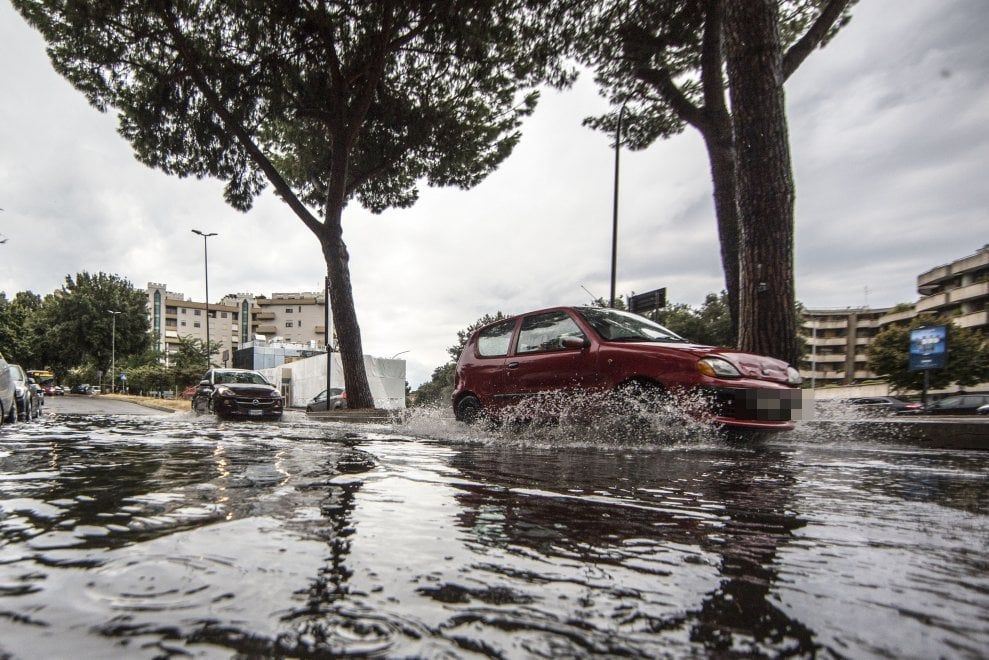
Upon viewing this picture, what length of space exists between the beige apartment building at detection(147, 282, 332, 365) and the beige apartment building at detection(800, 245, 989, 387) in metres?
81.2

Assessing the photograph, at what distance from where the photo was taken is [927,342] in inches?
694

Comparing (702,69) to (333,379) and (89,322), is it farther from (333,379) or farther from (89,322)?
(89,322)

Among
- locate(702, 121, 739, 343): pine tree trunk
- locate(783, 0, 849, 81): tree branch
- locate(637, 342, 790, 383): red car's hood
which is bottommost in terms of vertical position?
locate(637, 342, 790, 383): red car's hood

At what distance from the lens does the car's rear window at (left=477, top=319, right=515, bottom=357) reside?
7359 mm

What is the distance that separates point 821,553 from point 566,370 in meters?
4.78

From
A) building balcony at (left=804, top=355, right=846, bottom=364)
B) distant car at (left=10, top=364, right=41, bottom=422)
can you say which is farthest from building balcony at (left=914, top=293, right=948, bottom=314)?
distant car at (left=10, top=364, right=41, bottom=422)

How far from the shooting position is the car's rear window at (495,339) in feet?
24.1

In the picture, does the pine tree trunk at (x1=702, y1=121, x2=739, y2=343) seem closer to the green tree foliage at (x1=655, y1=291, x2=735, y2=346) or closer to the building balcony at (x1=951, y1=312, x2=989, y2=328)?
the green tree foliage at (x1=655, y1=291, x2=735, y2=346)

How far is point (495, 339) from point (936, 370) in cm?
3592

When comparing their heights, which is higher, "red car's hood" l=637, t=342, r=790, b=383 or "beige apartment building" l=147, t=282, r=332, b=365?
"beige apartment building" l=147, t=282, r=332, b=365

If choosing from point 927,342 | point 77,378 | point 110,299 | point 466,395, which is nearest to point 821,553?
point 466,395

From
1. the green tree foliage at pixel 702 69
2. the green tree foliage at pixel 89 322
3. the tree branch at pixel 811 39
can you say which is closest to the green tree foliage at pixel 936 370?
the green tree foliage at pixel 702 69

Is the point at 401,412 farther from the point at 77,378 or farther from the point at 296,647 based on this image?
the point at 77,378

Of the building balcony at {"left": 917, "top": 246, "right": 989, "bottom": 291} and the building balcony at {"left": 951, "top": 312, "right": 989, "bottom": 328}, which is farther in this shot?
the building balcony at {"left": 917, "top": 246, "right": 989, "bottom": 291}
